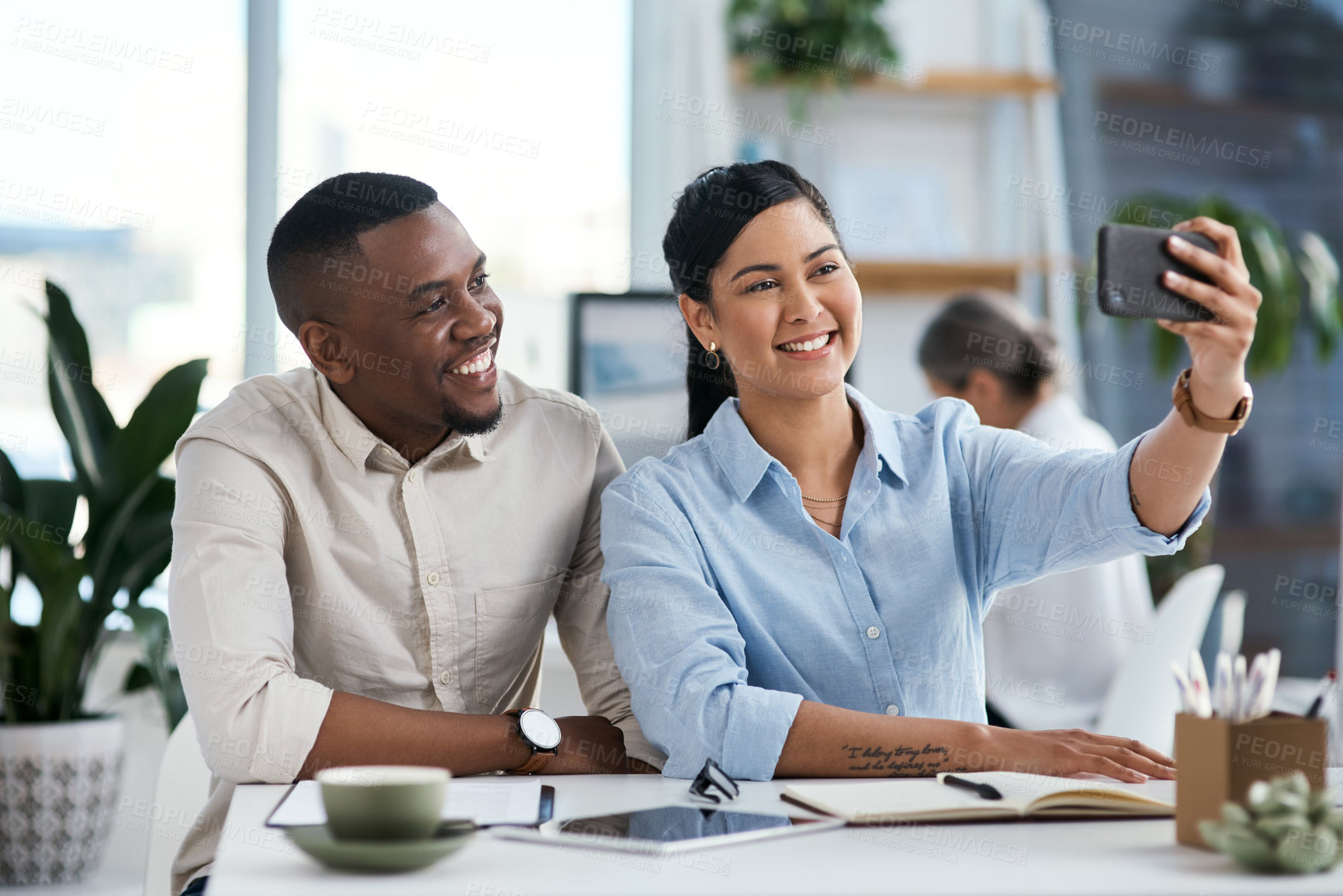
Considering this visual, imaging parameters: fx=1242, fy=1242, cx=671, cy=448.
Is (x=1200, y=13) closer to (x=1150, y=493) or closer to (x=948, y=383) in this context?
(x=948, y=383)

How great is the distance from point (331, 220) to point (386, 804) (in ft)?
3.15

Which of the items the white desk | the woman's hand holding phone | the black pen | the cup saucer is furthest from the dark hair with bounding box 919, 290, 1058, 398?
the cup saucer

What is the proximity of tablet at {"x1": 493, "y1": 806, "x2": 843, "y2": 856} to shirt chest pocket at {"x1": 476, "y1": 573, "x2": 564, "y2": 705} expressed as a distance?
554mm

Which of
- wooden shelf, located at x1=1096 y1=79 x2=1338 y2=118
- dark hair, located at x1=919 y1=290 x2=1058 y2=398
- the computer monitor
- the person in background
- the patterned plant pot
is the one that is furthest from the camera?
wooden shelf, located at x1=1096 y1=79 x2=1338 y2=118

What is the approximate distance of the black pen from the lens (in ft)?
3.62

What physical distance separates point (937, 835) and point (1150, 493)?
0.54 m

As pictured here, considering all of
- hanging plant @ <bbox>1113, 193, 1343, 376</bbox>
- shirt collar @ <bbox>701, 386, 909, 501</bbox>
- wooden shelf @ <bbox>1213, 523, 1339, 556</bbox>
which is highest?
hanging plant @ <bbox>1113, 193, 1343, 376</bbox>

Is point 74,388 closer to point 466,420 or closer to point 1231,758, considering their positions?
point 466,420

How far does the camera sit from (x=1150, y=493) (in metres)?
1.38

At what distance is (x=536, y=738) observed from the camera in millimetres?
1415

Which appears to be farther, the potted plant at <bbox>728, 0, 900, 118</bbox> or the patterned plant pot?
the potted plant at <bbox>728, 0, 900, 118</bbox>

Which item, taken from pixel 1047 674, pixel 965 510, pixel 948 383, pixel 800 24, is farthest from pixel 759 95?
pixel 965 510

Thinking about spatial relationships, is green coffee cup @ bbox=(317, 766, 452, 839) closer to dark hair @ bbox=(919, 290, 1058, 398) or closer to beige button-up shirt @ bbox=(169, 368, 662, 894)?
beige button-up shirt @ bbox=(169, 368, 662, 894)

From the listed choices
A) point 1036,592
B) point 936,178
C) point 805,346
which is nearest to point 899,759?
point 805,346
